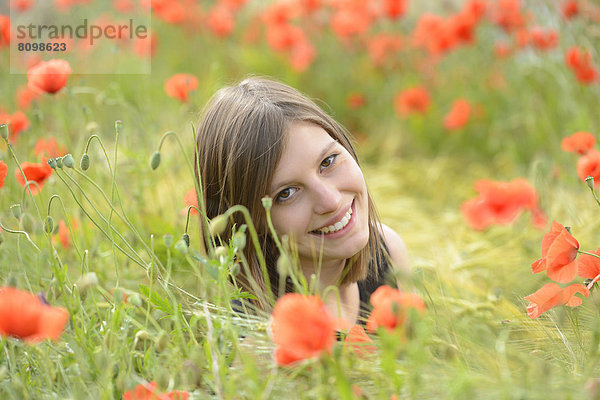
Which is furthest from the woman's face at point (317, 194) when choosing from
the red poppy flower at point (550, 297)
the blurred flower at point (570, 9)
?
the blurred flower at point (570, 9)

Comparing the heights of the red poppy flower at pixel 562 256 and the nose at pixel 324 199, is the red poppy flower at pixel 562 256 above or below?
below

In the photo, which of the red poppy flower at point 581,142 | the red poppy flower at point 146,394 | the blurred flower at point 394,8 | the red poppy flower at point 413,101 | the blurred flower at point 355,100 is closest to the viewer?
the red poppy flower at point 146,394

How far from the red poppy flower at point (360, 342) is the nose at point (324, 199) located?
0.32 meters

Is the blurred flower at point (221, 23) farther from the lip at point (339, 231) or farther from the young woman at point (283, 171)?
the lip at point (339, 231)

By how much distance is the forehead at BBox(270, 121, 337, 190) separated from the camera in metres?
1.34

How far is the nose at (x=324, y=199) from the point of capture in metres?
1.32

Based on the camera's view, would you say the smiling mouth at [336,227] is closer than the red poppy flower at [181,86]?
Yes

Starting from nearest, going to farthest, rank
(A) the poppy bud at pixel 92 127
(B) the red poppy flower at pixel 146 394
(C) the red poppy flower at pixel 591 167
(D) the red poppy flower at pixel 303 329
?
(D) the red poppy flower at pixel 303 329, (B) the red poppy flower at pixel 146 394, (C) the red poppy flower at pixel 591 167, (A) the poppy bud at pixel 92 127

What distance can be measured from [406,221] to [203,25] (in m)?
2.07

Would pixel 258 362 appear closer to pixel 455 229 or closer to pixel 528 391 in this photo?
pixel 528 391

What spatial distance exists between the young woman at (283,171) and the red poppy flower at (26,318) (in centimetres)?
50

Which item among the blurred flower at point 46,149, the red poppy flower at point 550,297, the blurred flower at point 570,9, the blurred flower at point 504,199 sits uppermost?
the blurred flower at point 570,9

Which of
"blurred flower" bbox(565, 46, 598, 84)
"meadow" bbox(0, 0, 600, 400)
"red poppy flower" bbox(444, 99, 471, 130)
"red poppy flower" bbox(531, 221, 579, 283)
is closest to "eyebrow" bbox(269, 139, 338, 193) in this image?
"meadow" bbox(0, 0, 600, 400)

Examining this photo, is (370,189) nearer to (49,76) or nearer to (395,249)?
(395,249)
